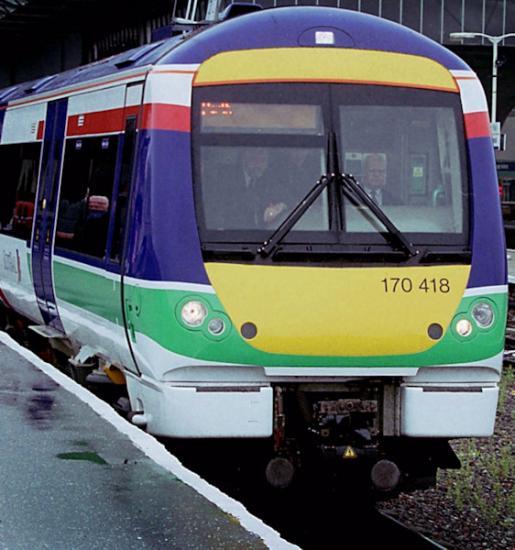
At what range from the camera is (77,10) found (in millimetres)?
52125

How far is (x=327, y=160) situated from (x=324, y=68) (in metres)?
0.51

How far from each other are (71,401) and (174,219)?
4.89ft

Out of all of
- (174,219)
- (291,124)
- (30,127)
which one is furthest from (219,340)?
(30,127)

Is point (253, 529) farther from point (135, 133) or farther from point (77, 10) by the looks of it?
point (77, 10)

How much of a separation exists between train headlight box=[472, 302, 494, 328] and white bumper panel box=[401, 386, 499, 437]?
1.18ft

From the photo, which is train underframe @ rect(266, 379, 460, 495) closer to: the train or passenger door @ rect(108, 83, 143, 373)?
the train

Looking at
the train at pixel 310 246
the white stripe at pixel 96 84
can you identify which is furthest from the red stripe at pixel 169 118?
the white stripe at pixel 96 84

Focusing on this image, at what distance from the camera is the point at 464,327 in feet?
26.5

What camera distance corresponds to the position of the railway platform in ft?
18.7

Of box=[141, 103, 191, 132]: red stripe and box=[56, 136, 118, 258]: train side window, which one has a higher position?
box=[141, 103, 191, 132]: red stripe

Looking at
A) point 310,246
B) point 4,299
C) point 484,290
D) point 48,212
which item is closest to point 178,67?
point 310,246

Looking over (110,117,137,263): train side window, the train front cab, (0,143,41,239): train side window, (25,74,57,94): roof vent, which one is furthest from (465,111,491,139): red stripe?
(25,74,57,94): roof vent

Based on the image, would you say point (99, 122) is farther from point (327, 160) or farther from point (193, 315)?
point (193, 315)

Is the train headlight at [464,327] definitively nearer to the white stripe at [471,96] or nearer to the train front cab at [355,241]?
the train front cab at [355,241]
